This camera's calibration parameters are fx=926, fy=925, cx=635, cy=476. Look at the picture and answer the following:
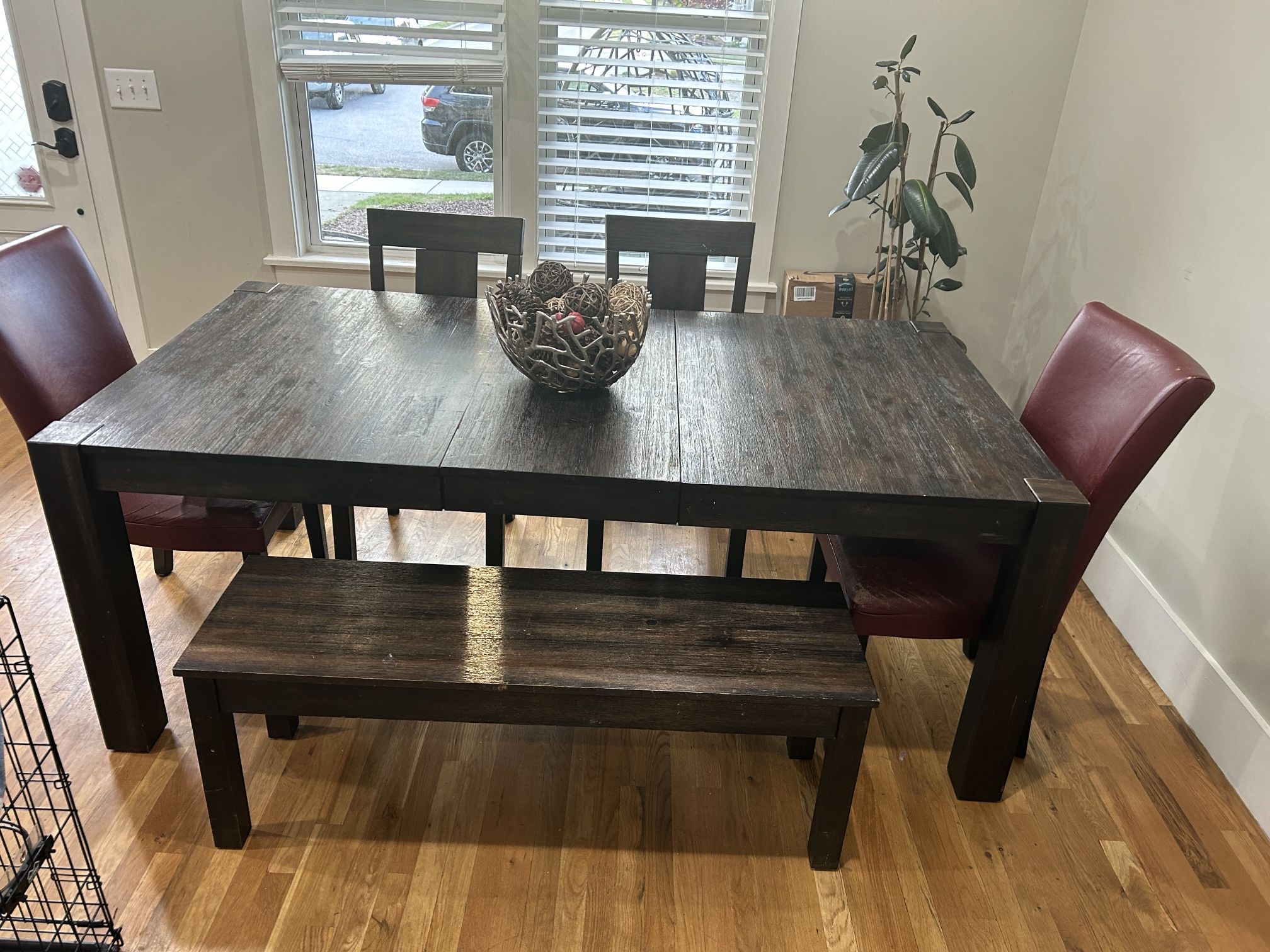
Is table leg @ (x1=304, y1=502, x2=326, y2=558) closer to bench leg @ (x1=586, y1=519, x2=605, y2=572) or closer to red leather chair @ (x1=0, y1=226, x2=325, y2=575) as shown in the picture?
red leather chair @ (x1=0, y1=226, x2=325, y2=575)

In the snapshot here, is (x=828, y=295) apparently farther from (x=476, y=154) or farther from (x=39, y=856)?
(x=39, y=856)

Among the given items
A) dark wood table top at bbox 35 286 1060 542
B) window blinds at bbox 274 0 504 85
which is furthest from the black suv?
dark wood table top at bbox 35 286 1060 542

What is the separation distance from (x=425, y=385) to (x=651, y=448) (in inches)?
20.9

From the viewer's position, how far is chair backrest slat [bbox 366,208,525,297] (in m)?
2.56

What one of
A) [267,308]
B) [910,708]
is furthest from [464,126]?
[910,708]

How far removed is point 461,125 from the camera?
3.32 m

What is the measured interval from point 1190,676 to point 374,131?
309 cm

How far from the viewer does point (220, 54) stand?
3.17 m

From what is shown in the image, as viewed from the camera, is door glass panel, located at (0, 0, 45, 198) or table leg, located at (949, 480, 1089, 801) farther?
door glass panel, located at (0, 0, 45, 198)

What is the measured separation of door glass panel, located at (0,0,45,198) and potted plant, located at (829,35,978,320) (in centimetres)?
285

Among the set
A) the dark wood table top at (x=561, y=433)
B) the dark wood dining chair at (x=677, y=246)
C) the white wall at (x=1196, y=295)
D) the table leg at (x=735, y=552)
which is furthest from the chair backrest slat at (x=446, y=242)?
the white wall at (x=1196, y=295)

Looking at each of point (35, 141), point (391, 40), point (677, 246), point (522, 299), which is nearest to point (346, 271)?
point (391, 40)

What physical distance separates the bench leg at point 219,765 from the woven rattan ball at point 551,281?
97cm

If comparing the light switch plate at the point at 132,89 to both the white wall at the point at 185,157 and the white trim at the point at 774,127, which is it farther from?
the white trim at the point at 774,127
